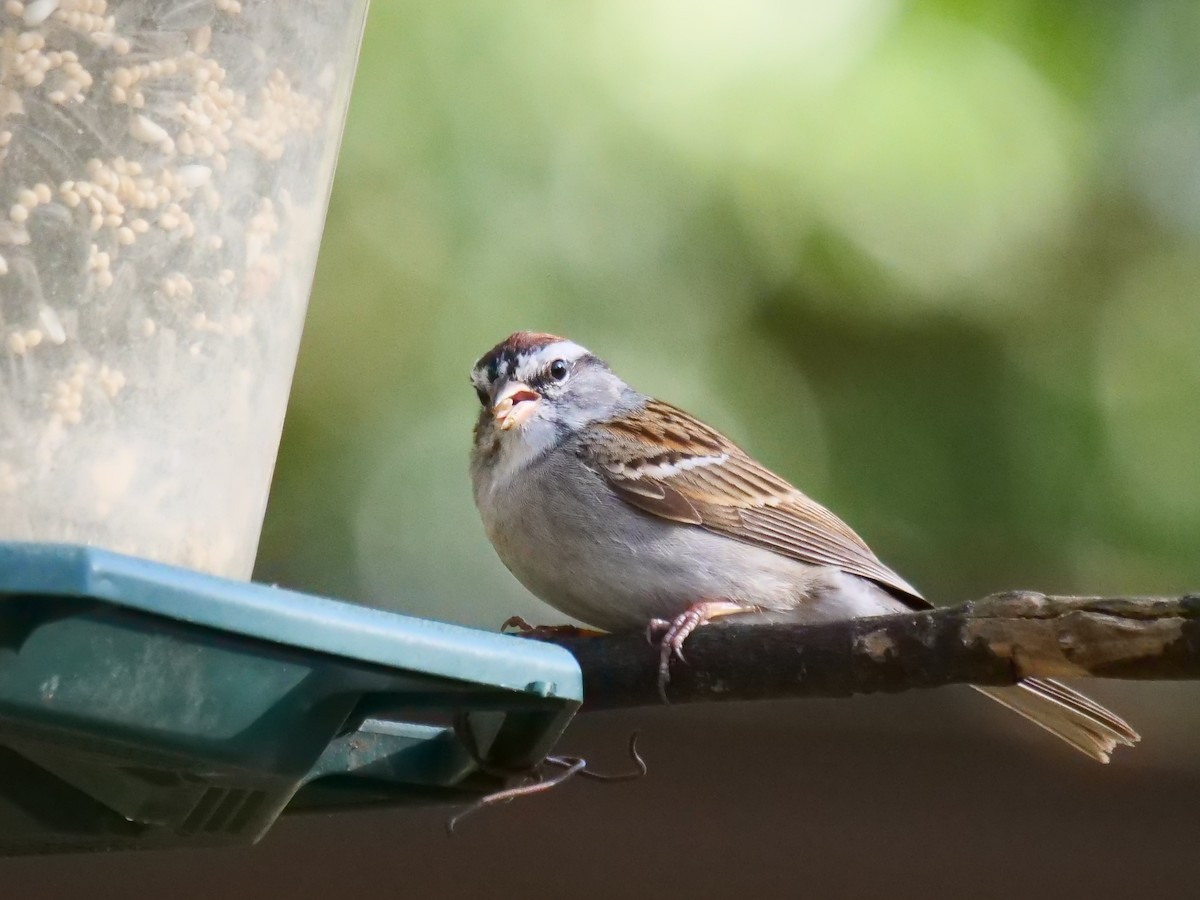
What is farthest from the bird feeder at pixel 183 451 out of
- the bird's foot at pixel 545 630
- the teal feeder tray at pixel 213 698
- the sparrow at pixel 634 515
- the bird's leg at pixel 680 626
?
the sparrow at pixel 634 515

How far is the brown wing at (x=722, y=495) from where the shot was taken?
284cm

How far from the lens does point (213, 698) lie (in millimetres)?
1202

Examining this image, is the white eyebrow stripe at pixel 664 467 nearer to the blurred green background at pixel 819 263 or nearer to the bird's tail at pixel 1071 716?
the blurred green background at pixel 819 263

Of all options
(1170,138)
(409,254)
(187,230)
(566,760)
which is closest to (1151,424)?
(1170,138)

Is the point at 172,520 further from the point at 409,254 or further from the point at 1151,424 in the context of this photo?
the point at 1151,424

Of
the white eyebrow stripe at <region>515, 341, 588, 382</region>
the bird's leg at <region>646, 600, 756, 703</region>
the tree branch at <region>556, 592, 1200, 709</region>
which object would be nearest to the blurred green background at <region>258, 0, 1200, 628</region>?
the white eyebrow stripe at <region>515, 341, 588, 382</region>

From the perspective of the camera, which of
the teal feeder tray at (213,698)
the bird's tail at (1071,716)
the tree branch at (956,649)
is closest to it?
the teal feeder tray at (213,698)

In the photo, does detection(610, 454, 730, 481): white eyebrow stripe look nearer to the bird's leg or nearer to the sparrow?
the sparrow

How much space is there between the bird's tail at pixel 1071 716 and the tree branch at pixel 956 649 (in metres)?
0.80

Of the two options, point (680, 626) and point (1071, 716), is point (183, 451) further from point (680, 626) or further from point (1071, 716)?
point (1071, 716)

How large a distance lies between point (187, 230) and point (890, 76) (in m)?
1.54

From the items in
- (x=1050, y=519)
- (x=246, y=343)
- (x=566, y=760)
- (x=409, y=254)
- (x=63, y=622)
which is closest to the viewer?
(x=63, y=622)

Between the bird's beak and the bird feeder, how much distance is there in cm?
98

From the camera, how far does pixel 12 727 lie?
1.17 m
